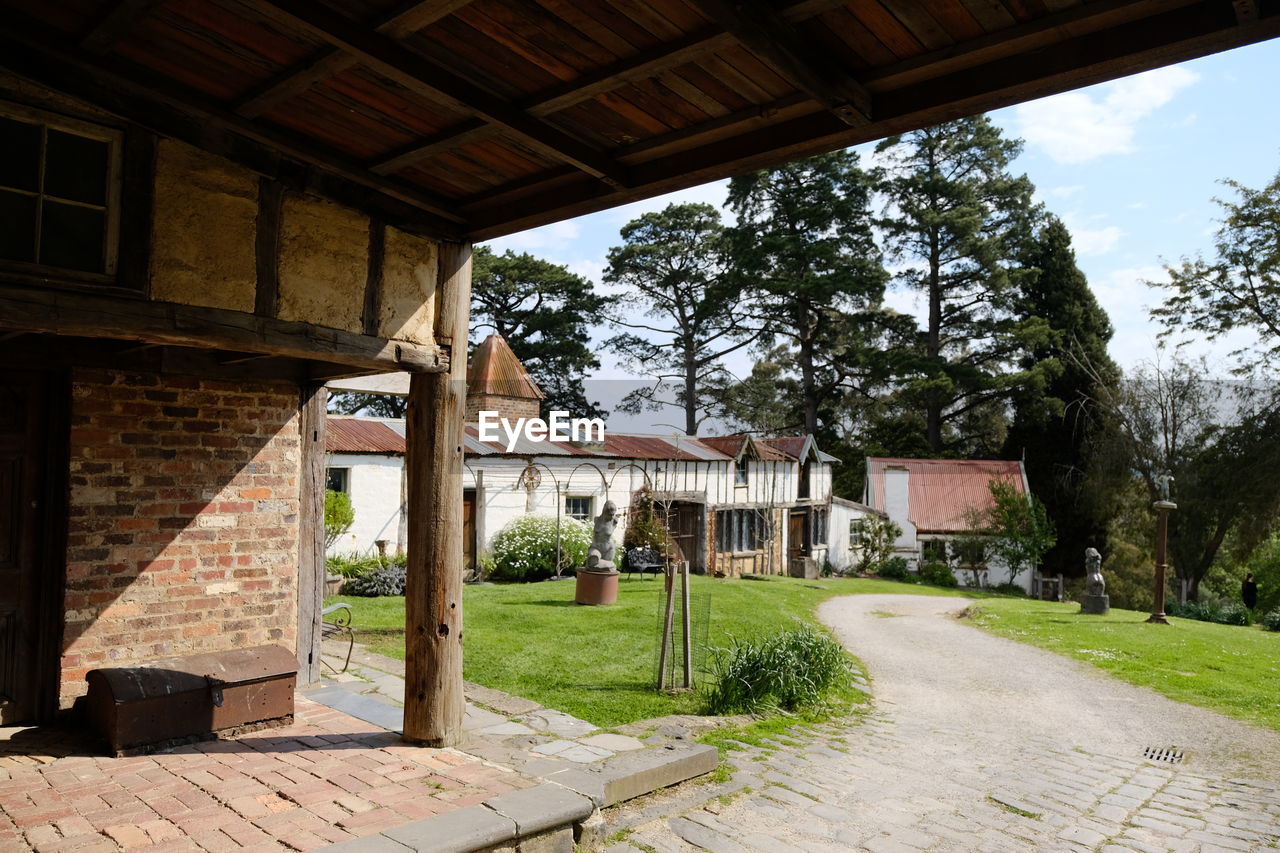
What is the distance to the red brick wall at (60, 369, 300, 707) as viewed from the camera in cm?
522

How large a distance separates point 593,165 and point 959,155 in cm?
3541

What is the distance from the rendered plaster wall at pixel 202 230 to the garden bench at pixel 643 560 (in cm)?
1507

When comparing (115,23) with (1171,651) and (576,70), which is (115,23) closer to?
(576,70)

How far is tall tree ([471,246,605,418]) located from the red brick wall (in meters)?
26.5

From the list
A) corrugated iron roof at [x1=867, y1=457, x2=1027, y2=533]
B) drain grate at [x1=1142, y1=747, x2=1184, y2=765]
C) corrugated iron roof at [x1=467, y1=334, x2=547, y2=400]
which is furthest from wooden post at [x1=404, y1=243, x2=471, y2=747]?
corrugated iron roof at [x1=867, y1=457, x2=1027, y2=533]

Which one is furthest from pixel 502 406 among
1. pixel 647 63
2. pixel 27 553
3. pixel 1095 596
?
pixel 647 63

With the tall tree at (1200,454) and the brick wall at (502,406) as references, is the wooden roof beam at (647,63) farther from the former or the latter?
the tall tree at (1200,454)

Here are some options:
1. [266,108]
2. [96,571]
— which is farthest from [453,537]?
[266,108]

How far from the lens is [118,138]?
13.3ft

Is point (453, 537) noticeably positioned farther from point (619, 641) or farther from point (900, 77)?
→ point (619, 641)

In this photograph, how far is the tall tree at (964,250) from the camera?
34.3 meters

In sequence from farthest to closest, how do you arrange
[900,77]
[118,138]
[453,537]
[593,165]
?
[453,537] < [593,165] < [118,138] < [900,77]

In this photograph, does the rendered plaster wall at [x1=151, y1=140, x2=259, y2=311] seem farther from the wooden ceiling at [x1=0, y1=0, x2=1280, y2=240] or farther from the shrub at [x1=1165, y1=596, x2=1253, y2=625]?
the shrub at [x1=1165, y1=596, x2=1253, y2=625]

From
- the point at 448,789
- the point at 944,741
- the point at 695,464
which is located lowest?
the point at 944,741
